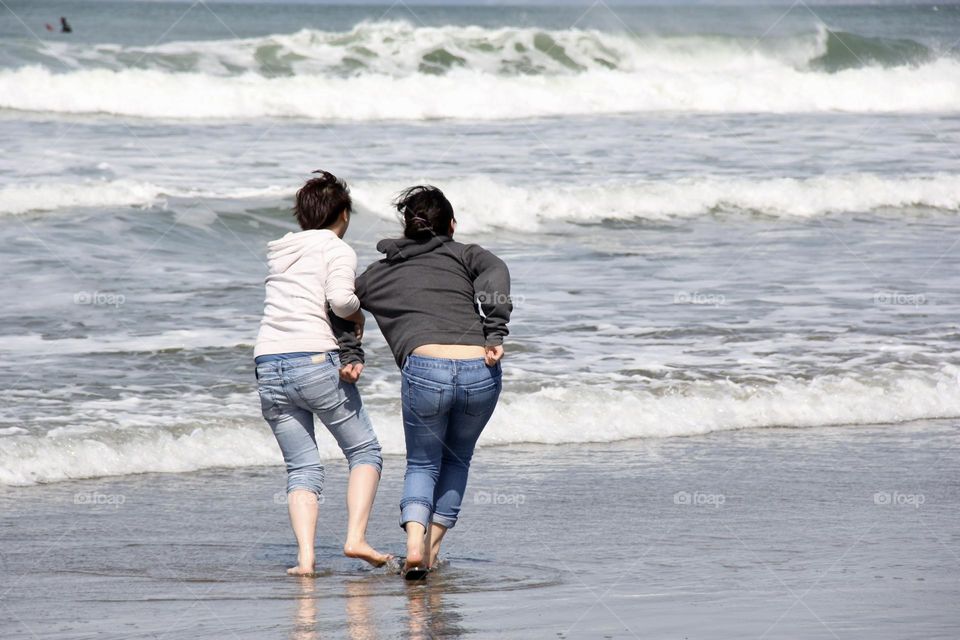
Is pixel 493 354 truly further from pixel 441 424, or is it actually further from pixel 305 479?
pixel 305 479

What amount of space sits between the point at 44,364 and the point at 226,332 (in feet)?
4.89

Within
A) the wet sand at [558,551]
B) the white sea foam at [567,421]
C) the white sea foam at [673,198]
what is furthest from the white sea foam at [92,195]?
the wet sand at [558,551]

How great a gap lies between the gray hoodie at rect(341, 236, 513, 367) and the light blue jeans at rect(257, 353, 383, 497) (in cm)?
17

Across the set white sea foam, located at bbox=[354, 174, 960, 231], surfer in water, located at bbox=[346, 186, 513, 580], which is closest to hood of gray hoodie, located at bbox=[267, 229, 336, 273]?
surfer in water, located at bbox=[346, 186, 513, 580]

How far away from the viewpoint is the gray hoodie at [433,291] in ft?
15.3

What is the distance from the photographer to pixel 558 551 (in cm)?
535

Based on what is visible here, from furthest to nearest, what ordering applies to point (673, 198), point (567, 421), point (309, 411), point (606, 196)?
point (673, 198) → point (606, 196) → point (567, 421) → point (309, 411)

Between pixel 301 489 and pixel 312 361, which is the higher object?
pixel 312 361

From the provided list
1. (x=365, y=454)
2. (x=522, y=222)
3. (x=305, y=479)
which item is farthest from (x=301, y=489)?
(x=522, y=222)

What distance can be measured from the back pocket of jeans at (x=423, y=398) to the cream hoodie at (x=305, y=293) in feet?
1.14

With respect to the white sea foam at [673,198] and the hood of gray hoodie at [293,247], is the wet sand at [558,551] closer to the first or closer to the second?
the hood of gray hoodie at [293,247]

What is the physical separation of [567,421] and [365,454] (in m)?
3.09

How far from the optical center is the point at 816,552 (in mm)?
5227

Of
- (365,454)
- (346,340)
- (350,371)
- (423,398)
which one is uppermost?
(346,340)
